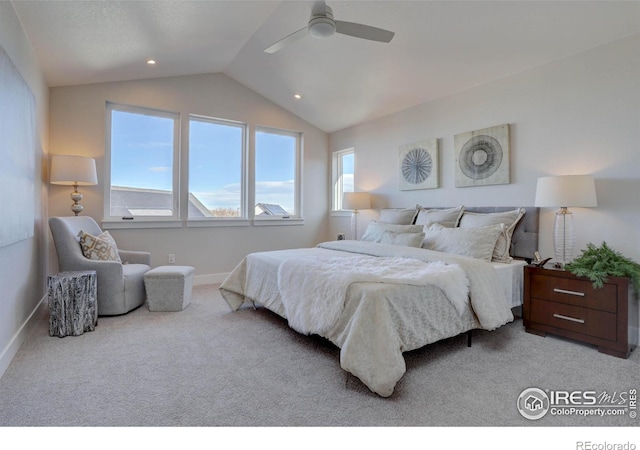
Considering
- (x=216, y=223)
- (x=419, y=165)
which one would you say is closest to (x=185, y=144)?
(x=216, y=223)

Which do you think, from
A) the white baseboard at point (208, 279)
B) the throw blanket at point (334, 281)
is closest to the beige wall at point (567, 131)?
the throw blanket at point (334, 281)

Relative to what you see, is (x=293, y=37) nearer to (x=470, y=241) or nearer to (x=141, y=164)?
(x=470, y=241)

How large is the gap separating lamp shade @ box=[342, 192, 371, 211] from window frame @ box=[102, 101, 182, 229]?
2.36 m

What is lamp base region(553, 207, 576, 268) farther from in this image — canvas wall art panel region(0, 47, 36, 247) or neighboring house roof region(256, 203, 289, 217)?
canvas wall art panel region(0, 47, 36, 247)

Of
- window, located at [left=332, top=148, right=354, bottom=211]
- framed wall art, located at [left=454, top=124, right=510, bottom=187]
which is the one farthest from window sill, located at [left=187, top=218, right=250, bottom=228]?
framed wall art, located at [left=454, top=124, right=510, bottom=187]

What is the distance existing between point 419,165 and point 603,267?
2352 mm

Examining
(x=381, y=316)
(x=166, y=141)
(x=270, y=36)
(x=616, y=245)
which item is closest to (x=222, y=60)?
(x=270, y=36)

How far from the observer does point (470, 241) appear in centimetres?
299

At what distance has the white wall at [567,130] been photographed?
265 centimetres

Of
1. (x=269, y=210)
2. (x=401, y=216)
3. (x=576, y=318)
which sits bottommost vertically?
(x=576, y=318)

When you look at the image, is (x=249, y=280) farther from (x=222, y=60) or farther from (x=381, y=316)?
(x=222, y=60)

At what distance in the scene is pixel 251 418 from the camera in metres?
1.58

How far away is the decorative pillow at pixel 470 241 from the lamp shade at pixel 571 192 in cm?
49

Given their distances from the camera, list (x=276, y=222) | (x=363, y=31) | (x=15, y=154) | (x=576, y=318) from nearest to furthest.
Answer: (x=15, y=154)
(x=363, y=31)
(x=576, y=318)
(x=276, y=222)
